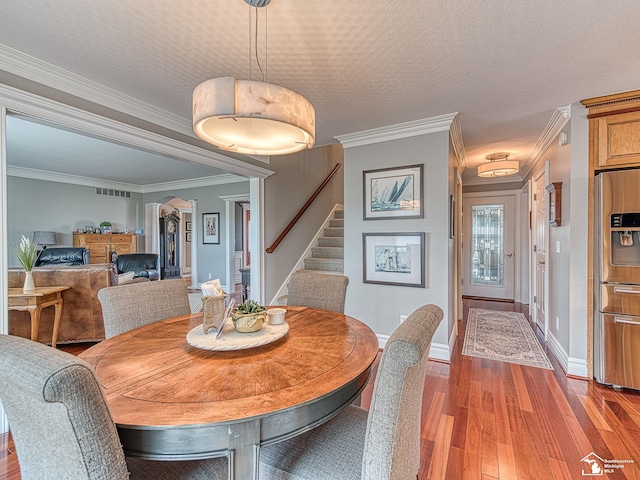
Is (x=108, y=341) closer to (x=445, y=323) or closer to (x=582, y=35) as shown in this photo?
(x=445, y=323)

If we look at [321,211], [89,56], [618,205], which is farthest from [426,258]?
[89,56]

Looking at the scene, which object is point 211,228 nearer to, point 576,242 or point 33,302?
point 33,302

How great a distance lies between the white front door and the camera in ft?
18.2

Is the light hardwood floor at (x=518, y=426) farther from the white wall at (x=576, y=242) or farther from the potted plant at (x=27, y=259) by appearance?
the potted plant at (x=27, y=259)

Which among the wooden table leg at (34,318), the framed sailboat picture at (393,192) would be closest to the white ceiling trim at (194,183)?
the framed sailboat picture at (393,192)

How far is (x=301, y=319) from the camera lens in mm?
1720

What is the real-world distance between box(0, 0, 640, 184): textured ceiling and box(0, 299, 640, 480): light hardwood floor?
7.69ft

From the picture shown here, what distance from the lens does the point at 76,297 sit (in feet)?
10.9

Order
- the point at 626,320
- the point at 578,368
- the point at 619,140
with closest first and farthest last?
the point at 626,320, the point at 619,140, the point at 578,368

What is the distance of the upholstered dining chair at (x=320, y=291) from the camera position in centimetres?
210

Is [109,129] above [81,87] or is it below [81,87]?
below

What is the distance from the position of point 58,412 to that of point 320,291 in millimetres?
1601

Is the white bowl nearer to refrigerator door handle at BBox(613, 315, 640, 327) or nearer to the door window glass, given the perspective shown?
refrigerator door handle at BBox(613, 315, 640, 327)

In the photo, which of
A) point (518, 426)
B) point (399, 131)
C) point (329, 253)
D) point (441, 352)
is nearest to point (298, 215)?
point (329, 253)
